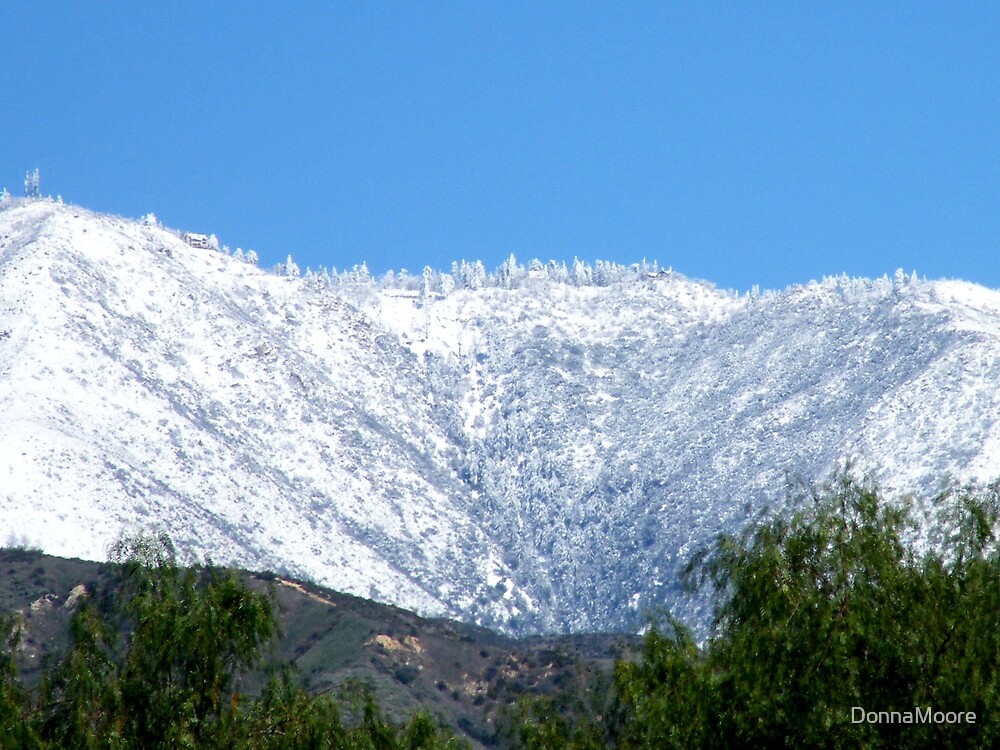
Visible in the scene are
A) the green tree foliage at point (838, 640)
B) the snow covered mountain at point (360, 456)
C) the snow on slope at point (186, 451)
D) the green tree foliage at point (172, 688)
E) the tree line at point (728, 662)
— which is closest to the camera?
the green tree foliage at point (838, 640)

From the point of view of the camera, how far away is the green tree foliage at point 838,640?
23.1 meters

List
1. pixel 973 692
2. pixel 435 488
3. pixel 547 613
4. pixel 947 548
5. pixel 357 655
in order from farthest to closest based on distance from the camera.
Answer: pixel 435 488, pixel 547 613, pixel 357 655, pixel 947 548, pixel 973 692

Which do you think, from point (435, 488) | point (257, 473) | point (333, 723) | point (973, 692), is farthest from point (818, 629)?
point (435, 488)

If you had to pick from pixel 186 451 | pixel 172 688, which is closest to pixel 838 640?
pixel 172 688

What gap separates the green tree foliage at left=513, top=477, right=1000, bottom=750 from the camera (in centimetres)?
2311

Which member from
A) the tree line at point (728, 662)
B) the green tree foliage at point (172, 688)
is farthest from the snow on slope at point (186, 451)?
the tree line at point (728, 662)

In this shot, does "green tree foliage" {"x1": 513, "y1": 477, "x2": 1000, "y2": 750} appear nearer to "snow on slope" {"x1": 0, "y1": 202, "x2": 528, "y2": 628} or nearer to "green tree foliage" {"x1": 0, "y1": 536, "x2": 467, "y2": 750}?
"green tree foliage" {"x1": 0, "y1": 536, "x2": 467, "y2": 750}

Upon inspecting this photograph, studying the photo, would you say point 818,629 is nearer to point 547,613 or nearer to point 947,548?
point 947,548

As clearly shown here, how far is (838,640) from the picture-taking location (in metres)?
23.6

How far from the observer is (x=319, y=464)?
180875 millimetres

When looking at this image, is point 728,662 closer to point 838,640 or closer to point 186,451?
point 838,640

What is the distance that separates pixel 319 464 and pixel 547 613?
29617mm

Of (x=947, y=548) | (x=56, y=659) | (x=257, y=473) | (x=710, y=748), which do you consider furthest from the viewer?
(x=257, y=473)

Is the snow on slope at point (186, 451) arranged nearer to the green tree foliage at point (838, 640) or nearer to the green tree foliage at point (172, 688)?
the green tree foliage at point (172, 688)
